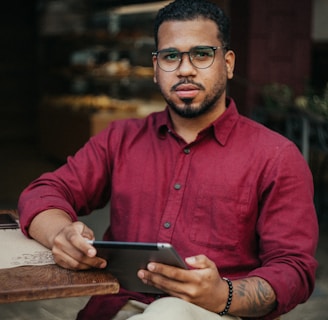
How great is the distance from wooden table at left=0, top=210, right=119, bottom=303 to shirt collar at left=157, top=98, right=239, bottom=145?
58cm

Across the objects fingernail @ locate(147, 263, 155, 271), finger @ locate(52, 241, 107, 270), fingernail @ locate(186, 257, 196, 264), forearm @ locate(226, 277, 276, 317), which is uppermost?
fingernail @ locate(186, 257, 196, 264)

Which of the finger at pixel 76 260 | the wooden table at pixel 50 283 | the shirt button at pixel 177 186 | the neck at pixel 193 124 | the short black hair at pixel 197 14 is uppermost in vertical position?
the short black hair at pixel 197 14

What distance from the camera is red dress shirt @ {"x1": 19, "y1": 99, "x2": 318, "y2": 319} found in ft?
6.29

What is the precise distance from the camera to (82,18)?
8.18 metres

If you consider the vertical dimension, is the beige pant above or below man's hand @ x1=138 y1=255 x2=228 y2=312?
below

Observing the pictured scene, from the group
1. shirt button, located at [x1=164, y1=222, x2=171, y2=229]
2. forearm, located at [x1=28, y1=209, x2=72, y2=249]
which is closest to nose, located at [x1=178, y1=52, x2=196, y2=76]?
shirt button, located at [x1=164, y1=222, x2=171, y2=229]

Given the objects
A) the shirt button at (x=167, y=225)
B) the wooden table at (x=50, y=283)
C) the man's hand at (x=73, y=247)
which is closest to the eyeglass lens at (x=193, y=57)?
the shirt button at (x=167, y=225)

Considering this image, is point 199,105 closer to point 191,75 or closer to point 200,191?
point 191,75

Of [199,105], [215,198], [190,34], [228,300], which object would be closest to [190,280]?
[228,300]

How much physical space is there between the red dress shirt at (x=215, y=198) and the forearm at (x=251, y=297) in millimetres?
23

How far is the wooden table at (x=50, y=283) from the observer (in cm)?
158

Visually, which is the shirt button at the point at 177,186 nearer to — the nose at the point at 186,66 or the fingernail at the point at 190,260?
the nose at the point at 186,66

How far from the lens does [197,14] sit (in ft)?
6.85

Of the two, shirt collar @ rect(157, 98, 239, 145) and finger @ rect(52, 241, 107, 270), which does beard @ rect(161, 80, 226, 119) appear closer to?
shirt collar @ rect(157, 98, 239, 145)
